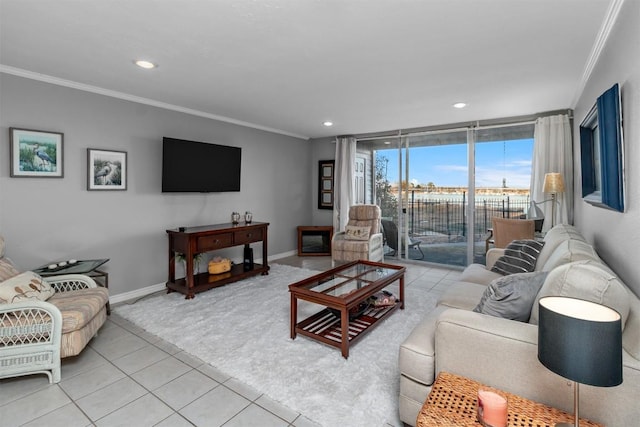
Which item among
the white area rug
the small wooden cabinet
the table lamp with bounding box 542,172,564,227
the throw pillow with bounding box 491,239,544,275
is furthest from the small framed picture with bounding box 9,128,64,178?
the table lamp with bounding box 542,172,564,227

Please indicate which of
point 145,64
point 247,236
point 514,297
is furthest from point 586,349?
point 247,236

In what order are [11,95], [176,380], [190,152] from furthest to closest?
[190,152], [11,95], [176,380]

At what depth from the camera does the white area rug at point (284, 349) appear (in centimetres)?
193

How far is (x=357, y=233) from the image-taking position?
529 cm

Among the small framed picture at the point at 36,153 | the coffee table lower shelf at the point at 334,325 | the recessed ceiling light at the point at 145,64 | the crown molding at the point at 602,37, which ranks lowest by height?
the coffee table lower shelf at the point at 334,325

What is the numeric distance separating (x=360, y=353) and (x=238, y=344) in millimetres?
1014

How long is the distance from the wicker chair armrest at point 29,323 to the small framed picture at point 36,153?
1.52m

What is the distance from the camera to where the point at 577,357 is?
3.06 feet

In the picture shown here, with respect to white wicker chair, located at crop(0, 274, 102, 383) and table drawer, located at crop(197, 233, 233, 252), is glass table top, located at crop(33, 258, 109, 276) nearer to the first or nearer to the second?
white wicker chair, located at crop(0, 274, 102, 383)

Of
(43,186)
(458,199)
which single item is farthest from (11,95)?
(458,199)

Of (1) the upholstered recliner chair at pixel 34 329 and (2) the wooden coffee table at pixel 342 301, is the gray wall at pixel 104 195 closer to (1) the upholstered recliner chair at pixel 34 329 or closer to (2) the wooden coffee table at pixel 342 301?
(1) the upholstered recliner chair at pixel 34 329

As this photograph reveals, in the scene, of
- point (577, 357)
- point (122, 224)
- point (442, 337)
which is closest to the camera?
point (577, 357)

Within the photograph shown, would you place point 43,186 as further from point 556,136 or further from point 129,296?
point 556,136

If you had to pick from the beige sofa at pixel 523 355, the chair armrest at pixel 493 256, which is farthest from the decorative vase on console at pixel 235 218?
the beige sofa at pixel 523 355
